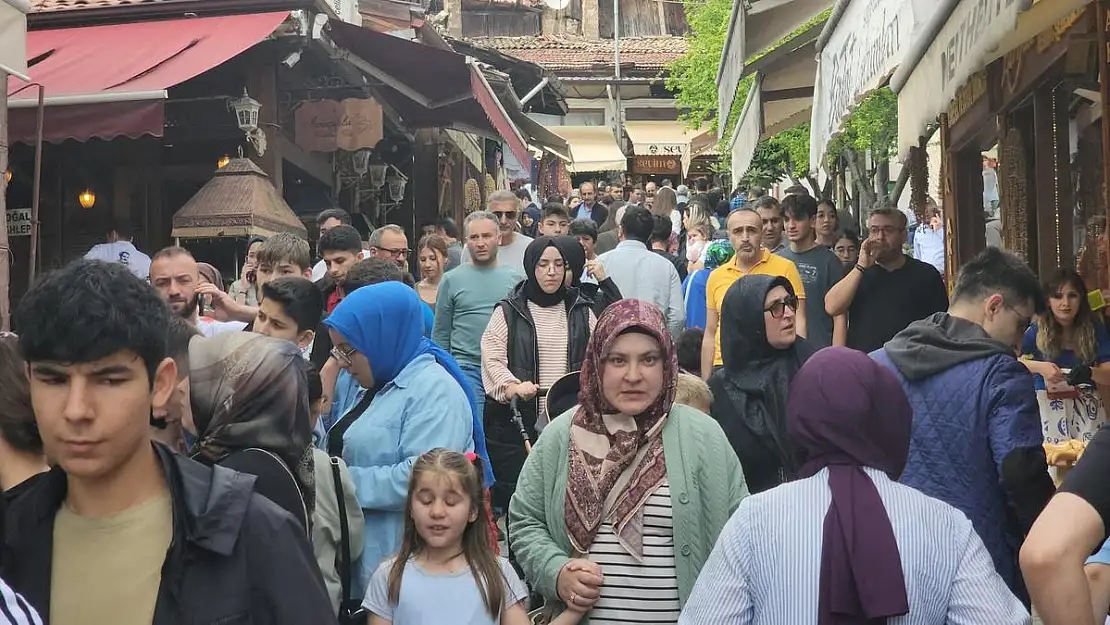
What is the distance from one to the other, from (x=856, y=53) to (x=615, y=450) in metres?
4.81

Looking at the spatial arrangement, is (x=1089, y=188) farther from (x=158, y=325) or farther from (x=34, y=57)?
(x=34, y=57)

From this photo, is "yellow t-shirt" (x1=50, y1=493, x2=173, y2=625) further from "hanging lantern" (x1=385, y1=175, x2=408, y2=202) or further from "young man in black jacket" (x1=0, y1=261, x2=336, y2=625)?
"hanging lantern" (x1=385, y1=175, x2=408, y2=202)

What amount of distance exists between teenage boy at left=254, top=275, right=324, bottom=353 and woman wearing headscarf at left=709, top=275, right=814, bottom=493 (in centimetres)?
171

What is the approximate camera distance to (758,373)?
5.55 m

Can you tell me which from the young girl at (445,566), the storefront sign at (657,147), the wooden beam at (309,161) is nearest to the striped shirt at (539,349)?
the young girl at (445,566)

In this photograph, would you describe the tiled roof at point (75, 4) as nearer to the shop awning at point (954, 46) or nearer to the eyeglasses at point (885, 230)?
the eyeglasses at point (885, 230)

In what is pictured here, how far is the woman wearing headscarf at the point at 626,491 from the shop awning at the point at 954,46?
5.90ft

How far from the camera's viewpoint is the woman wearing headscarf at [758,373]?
534 cm

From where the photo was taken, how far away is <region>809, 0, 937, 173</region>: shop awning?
714cm

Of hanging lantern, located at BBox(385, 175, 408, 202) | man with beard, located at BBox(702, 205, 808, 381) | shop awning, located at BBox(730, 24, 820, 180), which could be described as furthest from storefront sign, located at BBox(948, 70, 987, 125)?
hanging lantern, located at BBox(385, 175, 408, 202)

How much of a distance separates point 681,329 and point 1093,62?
296 centimetres

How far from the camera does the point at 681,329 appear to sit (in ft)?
30.5

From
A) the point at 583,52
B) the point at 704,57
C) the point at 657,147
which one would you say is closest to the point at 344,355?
the point at 704,57

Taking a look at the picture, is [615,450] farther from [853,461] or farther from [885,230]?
[885,230]
